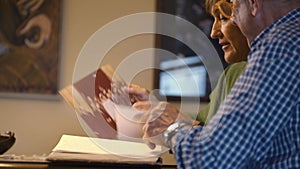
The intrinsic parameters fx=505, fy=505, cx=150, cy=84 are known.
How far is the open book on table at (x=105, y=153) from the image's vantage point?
1.22 metres

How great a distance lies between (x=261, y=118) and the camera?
2.69 ft

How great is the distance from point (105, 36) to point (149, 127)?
1315 millimetres

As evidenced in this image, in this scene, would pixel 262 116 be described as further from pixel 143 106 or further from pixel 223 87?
pixel 223 87

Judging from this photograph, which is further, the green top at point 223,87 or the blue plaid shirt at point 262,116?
the green top at point 223,87

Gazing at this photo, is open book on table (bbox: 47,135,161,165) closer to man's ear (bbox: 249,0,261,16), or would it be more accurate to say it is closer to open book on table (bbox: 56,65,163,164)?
open book on table (bbox: 56,65,163,164)

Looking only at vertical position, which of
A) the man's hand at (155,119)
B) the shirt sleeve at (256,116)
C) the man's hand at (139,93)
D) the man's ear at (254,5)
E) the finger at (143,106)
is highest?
the man's ear at (254,5)

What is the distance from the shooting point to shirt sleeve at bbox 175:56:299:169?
0.82 meters

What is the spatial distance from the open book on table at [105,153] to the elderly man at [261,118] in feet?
1.18

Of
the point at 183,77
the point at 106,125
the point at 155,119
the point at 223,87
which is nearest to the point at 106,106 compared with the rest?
the point at 106,125

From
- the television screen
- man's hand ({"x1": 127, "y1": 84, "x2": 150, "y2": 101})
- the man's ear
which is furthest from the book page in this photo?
the television screen

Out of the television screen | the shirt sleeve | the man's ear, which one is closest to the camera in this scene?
the shirt sleeve

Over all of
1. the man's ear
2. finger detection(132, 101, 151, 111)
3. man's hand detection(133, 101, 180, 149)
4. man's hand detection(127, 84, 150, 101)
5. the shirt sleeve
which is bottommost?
the shirt sleeve

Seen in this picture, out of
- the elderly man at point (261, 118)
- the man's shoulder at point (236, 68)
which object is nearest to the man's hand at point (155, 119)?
the elderly man at point (261, 118)

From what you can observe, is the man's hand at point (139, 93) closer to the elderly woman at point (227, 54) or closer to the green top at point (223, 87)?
the elderly woman at point (227, 54)
